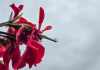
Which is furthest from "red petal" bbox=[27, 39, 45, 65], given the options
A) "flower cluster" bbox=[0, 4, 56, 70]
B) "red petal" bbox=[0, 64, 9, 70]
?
"red petal" bbox=[0, 64, 9, 70]

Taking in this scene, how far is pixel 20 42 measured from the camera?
1128mm

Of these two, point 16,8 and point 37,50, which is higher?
point 16,8

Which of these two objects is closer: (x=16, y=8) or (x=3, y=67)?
(x=3, y=67)

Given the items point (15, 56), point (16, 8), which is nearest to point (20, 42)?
point (15, 56)

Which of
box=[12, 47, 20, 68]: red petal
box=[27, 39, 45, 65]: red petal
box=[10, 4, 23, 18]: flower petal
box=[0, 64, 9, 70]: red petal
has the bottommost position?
box=[0, 64, 9, 70]: red petal

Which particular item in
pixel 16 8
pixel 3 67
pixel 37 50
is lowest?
pixel 3 67

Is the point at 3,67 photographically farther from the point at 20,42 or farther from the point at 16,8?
the point at 16,8

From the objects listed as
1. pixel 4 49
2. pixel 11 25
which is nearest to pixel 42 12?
pixel 11 25

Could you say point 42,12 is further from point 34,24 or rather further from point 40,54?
point 40,54

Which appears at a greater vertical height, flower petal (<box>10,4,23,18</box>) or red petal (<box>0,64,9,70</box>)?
flower petal (<box>10,4,23,18</box>)

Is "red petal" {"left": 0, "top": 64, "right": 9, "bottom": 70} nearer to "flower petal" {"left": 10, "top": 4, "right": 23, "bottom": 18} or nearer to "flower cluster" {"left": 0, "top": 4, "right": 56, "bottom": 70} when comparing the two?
"flower cluster" {"left": 0, "top": 4, "right": 56, "bottom": 70}

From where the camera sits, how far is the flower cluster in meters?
1.07

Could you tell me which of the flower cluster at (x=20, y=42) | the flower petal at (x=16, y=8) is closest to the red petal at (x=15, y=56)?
the flower cluster at (x=20, y=42)

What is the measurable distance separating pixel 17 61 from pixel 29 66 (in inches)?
2.6
